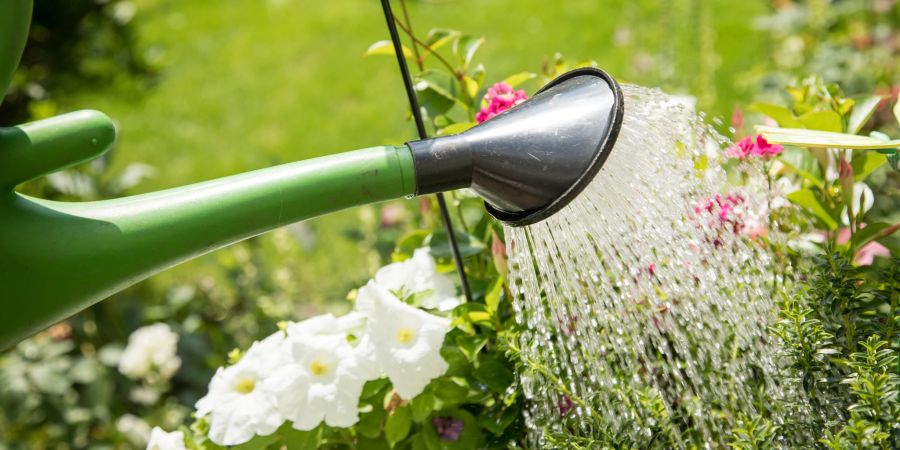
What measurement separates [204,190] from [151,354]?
124 centimetres

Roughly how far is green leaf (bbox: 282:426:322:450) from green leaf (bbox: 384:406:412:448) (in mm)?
84

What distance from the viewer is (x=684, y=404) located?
1.03 meters

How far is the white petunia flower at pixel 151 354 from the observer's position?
1.91m

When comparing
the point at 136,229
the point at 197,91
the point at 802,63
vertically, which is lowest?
the point at 136,229

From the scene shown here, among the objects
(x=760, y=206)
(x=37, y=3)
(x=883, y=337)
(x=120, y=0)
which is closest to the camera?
(x=883, y=337)

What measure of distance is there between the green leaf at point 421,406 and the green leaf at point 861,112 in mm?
651

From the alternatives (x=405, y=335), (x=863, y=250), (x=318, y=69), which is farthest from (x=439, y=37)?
(x=318, y=69)

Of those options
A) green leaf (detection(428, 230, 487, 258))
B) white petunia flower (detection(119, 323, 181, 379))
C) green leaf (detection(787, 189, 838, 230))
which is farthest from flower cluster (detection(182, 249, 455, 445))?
white petunia flower (detection(119, 323, 181, 379))

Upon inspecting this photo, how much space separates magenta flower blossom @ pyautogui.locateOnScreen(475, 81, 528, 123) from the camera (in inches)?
42.3

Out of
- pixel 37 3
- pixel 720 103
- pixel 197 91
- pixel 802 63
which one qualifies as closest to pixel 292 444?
pixel 37 3

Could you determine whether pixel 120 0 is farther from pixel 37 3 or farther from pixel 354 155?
pixel 354 155

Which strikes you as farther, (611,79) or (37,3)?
(37,3)

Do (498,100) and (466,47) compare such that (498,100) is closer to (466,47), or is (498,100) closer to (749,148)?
(466,47)

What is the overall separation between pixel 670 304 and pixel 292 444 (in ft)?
1.58
